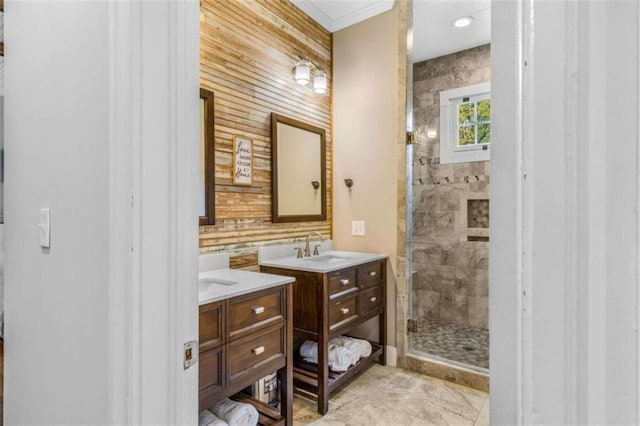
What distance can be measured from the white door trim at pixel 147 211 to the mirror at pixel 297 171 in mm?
1824

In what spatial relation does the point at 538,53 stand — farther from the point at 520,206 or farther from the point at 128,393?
the point at 128,393

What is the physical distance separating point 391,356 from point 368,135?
1.77 metres

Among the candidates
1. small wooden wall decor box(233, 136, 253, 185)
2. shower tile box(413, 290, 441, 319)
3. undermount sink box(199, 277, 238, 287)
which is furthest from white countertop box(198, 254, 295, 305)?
shower tile box(413, 290, 441, 319)

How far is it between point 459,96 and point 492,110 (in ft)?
11.2

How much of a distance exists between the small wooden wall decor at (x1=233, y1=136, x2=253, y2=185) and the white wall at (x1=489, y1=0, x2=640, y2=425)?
2.03m

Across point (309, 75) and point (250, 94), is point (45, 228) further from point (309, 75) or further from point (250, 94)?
point (309, 75)

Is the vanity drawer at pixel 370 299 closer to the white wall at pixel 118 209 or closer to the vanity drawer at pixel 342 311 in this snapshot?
Answer: the vanity drawer at pixel 342 311

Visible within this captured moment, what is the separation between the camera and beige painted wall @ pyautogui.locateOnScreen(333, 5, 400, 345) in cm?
280

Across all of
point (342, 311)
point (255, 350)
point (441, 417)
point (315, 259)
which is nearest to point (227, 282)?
point (255, 350)

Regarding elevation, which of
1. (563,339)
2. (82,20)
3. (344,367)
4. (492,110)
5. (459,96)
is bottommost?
(344,367)

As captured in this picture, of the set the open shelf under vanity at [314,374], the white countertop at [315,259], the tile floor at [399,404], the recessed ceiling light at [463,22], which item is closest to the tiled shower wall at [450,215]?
the recessed ceiling light at [463,22]

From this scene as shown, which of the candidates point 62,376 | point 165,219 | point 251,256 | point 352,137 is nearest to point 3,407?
point 62,376

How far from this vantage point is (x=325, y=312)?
2.18 meters

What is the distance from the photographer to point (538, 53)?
1.18ft
